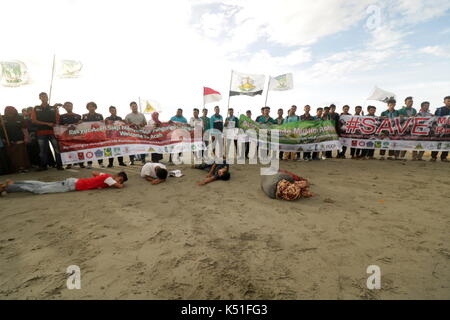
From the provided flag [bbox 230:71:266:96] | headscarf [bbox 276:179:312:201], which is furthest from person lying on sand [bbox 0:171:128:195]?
flag [bbox 230:71:266:96]

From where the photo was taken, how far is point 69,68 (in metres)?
8.30

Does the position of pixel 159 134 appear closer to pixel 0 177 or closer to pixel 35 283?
pixel 0 177

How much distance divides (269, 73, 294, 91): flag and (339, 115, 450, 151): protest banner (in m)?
3.01

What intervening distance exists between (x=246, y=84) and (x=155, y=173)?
6.54m

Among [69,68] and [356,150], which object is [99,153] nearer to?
[69,68]

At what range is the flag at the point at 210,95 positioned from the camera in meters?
9.27

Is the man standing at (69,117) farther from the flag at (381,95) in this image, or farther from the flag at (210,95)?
the flag at (381,95)

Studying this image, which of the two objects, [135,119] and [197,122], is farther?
[197,122]

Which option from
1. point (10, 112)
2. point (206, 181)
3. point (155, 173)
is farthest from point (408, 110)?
point (10, 112)

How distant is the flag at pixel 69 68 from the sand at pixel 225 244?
6.20m

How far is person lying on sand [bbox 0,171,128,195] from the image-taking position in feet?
15.0

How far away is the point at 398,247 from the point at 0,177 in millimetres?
9783

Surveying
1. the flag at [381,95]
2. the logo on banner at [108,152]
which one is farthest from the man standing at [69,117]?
the flag at [381,95]
